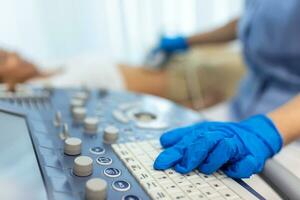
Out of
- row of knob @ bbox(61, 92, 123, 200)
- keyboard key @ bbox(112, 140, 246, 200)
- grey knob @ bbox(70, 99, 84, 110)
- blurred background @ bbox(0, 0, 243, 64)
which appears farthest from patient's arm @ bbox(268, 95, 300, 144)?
blurred background @ bbox(0, 0, 243, 64)

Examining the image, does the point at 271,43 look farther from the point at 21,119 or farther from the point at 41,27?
the point at 41,27

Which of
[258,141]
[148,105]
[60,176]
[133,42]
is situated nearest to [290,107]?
[258,141]

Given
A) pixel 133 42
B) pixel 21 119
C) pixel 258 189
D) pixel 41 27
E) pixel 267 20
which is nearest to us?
pixel 258 189

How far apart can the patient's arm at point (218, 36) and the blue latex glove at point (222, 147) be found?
923mm

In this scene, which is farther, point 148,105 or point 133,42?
point 133,42

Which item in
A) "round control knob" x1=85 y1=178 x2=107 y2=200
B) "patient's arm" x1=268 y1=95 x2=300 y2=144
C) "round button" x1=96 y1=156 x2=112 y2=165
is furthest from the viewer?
"patient's arm" x1=268 y1=95 x2=300 y2=144

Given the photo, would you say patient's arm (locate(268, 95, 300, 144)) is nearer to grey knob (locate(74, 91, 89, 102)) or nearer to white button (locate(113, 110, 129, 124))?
white button (locate(113, 110, 129, 124))

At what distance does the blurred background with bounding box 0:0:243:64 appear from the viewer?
1.91 metres

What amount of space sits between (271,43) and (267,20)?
59 mm

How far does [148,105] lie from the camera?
2.96 ft

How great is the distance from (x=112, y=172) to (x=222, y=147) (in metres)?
0.16

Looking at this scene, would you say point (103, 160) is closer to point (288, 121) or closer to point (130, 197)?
point (130, 197)

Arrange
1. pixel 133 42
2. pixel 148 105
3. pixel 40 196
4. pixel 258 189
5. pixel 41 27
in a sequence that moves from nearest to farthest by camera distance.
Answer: pixel 40 196
pixel 258 189
pixel 148 105
pixel 41 27
pixel 133 42

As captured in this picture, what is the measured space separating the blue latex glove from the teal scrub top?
366 mm
